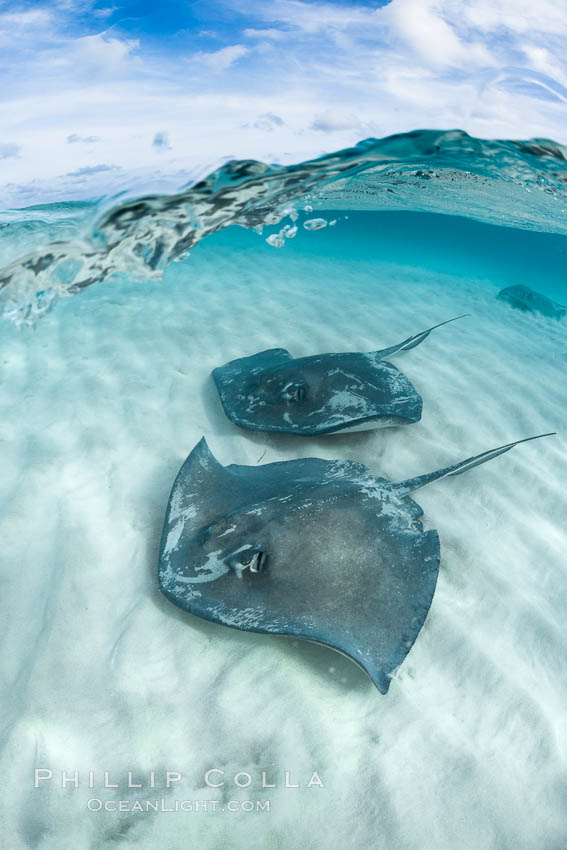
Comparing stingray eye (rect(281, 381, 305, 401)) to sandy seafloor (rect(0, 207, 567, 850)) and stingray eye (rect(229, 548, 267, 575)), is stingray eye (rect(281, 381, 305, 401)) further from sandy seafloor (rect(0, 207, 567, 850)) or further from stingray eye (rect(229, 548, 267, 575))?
stingray eye (rect(229, 548, 267, 575))

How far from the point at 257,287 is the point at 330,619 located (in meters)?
11.2

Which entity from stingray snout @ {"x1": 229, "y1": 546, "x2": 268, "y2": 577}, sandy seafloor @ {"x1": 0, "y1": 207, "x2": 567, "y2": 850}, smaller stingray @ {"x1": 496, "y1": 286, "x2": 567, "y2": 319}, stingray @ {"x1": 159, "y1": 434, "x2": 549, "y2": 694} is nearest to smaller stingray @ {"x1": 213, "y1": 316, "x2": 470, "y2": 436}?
sandy seafloor @ {"x1": 0, "y1": 207, "x2": 567, "y2": 850}

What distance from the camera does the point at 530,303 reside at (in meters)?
15.6

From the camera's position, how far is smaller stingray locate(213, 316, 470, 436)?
16.1 ft

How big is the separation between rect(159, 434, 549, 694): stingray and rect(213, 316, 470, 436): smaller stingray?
121 cm

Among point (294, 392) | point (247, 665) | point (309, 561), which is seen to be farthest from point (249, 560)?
point (294, 392)

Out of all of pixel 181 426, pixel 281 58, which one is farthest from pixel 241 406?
pixel 281 58

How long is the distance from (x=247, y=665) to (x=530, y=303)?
16.9 m

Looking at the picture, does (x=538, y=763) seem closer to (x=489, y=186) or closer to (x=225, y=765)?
(x=225, y=765)

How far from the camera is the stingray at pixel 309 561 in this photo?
105 inches

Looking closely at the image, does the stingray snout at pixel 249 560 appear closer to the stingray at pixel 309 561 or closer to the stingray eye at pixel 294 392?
the stingray at pixel 309 561

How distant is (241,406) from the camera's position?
5.29 m

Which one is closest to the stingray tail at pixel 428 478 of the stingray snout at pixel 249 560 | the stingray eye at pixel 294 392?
the stingray snout at pixel 249 560

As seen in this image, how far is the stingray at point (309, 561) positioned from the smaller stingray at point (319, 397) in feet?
3.96
